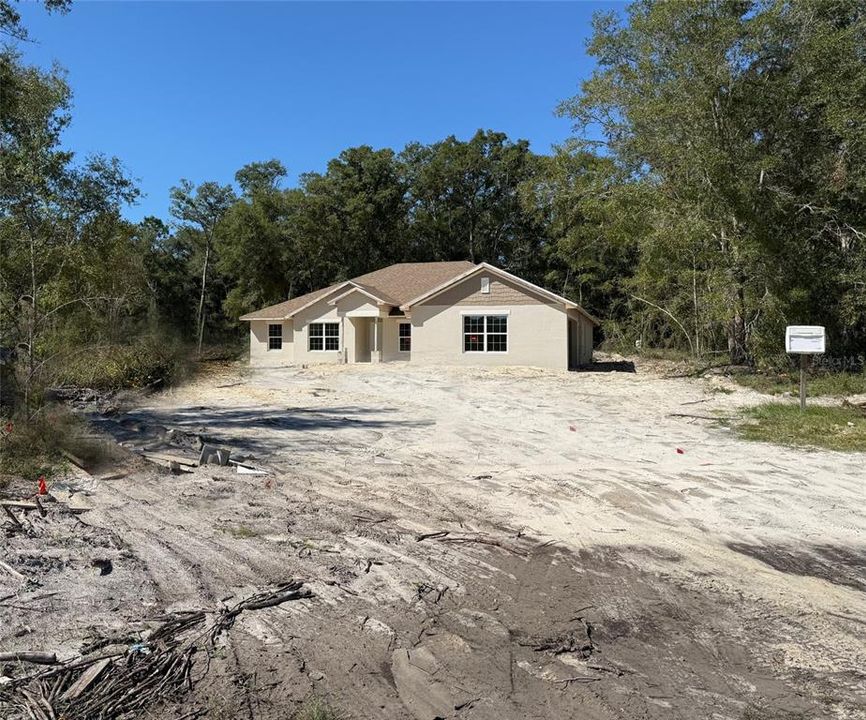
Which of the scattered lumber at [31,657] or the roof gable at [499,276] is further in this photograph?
the roof gable at [499,276]

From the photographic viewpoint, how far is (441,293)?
28.6 meters

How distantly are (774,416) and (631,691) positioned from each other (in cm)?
1137

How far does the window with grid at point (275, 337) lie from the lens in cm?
3259

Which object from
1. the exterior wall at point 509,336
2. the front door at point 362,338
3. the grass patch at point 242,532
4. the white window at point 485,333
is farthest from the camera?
the front door at point 362,338

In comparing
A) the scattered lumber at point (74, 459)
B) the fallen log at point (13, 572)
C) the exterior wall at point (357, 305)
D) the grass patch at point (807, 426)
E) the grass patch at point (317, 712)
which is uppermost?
the exterior wall at point (357, 305)

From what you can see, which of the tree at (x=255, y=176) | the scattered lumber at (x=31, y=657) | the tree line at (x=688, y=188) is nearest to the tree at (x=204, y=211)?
the tree at (x=255, y=176)

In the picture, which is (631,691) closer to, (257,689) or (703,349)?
(257,689)

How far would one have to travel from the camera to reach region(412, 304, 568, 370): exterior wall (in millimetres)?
27188

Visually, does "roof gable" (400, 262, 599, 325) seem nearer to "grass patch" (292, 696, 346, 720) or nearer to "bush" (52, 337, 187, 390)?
"bush" (52, 337, 187, 390)

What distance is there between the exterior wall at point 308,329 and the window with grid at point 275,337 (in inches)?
57.6

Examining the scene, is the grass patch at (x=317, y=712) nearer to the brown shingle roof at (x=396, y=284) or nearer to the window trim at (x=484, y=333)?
the window trim at (x=484, y=333)

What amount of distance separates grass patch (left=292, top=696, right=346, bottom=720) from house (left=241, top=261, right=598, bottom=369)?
24.5 metres

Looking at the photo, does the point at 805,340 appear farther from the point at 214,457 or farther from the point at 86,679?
the point at 86,679

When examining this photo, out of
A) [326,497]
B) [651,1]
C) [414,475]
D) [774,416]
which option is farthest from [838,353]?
[326,497]
